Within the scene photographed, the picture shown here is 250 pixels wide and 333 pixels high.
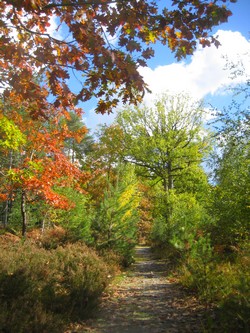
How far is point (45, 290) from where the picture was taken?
593 centimetres

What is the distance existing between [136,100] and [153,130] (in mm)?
17108

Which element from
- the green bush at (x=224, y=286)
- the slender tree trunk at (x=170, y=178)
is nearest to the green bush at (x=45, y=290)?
the green bush at (x=224, y=286)

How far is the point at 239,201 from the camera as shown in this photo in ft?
27.2

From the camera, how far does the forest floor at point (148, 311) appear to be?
Result: 5.63 meters

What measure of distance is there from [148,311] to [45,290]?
8.20ft

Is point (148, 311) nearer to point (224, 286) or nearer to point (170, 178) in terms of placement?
point (224, 286)

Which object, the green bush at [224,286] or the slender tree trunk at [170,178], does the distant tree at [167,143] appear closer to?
the slender tree trunk at [170,178]

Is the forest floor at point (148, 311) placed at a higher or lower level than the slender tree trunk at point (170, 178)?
lower

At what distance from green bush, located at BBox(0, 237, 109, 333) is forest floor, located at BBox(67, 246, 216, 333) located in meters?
0.48

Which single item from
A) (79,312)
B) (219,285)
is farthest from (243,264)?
(79,312)

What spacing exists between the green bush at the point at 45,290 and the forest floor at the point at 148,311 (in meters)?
0.48

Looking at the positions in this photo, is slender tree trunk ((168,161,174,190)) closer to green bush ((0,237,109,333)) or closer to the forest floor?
the forest floor

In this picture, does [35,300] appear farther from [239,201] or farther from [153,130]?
[153,130]

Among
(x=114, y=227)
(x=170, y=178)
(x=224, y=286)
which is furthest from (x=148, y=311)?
(x=170, y=178)
